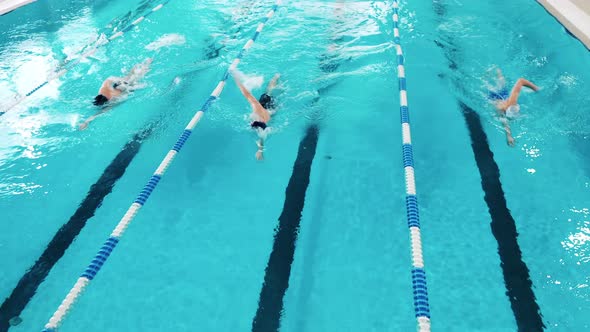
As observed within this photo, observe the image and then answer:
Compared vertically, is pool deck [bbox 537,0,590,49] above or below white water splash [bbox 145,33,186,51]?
above

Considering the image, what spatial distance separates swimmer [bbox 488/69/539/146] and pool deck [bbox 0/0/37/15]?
7.88 m

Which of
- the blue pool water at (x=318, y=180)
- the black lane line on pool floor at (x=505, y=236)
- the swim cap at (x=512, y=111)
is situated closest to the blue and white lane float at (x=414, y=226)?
the blue pool water at (x=318, y=180)

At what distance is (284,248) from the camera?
9.01 ft

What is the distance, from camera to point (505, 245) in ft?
8.75

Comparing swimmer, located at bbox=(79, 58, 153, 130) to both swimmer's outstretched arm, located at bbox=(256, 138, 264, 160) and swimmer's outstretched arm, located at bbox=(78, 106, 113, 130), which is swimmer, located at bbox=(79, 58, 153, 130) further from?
swimmer's outstretched arm, located at bbox=(256, 138, 264, 160)

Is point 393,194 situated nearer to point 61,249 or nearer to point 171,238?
point 171,238

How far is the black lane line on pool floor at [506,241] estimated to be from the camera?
2.27 metres

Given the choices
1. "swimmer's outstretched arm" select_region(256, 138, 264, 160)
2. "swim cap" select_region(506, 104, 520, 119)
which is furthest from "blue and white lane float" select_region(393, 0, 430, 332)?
"swimmer's outstretched arm" select_region(256, 138, 264, 160)

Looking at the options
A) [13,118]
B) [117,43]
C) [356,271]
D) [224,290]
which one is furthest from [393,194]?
[117,43]

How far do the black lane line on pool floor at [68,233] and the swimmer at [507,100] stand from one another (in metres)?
3.44

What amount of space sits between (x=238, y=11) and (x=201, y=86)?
2617 millimetres

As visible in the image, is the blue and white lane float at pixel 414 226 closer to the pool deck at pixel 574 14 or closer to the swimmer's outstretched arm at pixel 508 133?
the swimmer's outstretched arm at pixel 508 133

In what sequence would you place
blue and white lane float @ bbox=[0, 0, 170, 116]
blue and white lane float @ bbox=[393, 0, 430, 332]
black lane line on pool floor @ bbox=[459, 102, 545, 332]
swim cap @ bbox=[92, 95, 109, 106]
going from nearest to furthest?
blue and white lane float @ bbox=[393, 0, 430, 332], black lane line on pool floor @ bbox=[459, 102, 545, 332], swim cap @ bbox=[92, 95, 109, 106], blue and white lane float @ bbox=[0, 0, 170, 116]

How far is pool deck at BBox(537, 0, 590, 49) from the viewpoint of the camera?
4.64m
